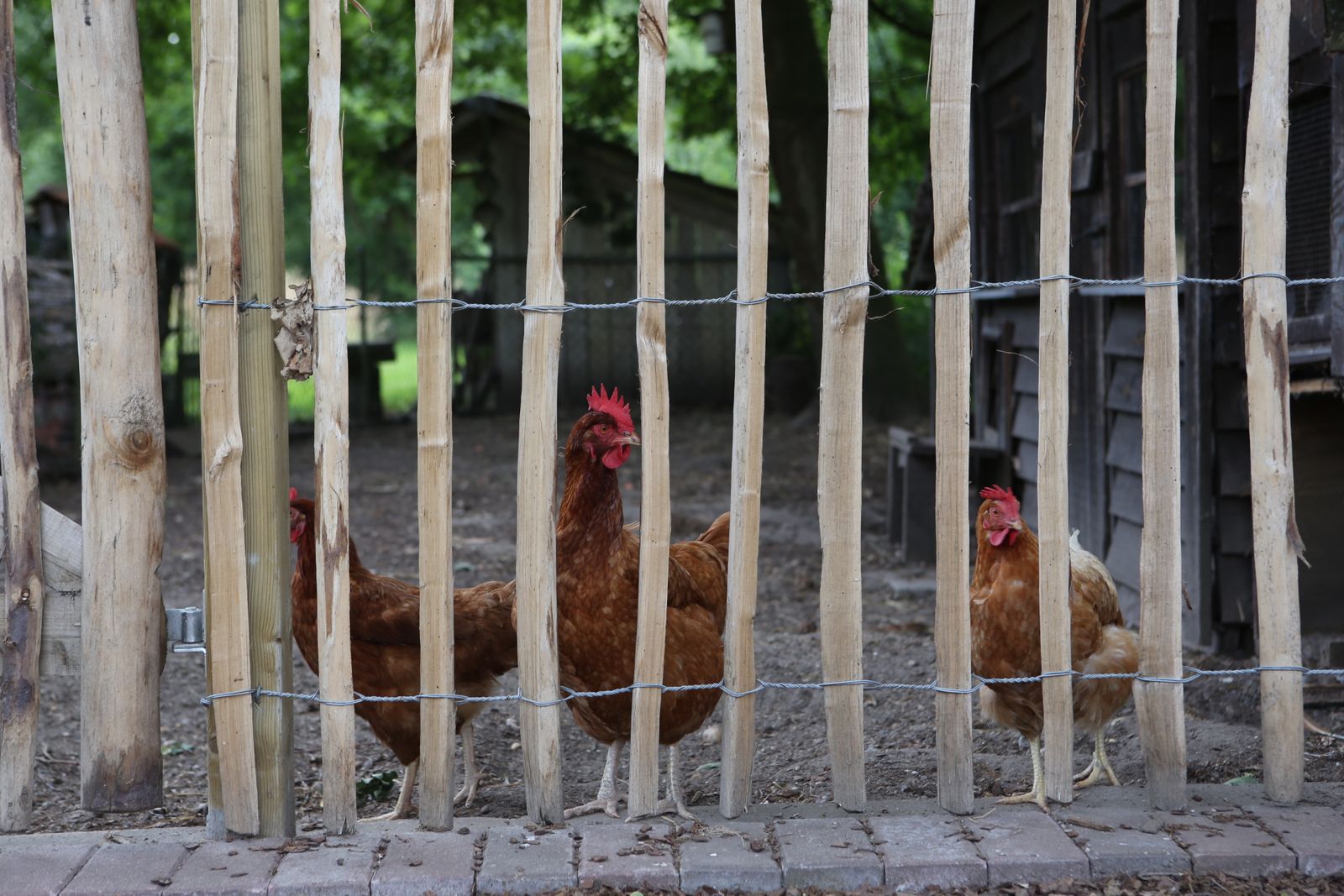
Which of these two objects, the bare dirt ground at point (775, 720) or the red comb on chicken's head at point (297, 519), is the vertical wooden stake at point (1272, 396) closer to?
the bare dirt ground at point (775, 720)

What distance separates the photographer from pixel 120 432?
298cm

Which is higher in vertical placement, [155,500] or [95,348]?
[95,348]

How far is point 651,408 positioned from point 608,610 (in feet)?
2.46

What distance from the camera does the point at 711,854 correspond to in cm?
289

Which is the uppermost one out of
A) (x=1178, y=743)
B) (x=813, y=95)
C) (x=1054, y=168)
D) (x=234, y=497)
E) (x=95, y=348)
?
(x=813, y=95)

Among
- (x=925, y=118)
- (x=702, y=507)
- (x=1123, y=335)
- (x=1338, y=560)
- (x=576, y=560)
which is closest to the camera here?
(x=576, y=560)

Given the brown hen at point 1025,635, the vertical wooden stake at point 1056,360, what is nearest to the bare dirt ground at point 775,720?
the brown hen at point 1025,635

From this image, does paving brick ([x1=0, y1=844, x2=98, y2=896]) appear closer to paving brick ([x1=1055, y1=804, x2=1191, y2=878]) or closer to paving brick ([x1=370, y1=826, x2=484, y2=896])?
paving brick ([x1=370, y1=826, x2=484, y2=896])

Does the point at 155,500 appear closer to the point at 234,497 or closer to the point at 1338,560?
the point at 234,497

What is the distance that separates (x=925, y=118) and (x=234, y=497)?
15.3 meters

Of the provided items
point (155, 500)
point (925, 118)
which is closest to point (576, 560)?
point (155, 500)

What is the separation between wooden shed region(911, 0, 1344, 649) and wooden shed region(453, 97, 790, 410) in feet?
32.6

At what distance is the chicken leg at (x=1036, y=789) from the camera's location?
10.6 ft

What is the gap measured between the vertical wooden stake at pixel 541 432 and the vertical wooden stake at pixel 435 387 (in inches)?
7.2
